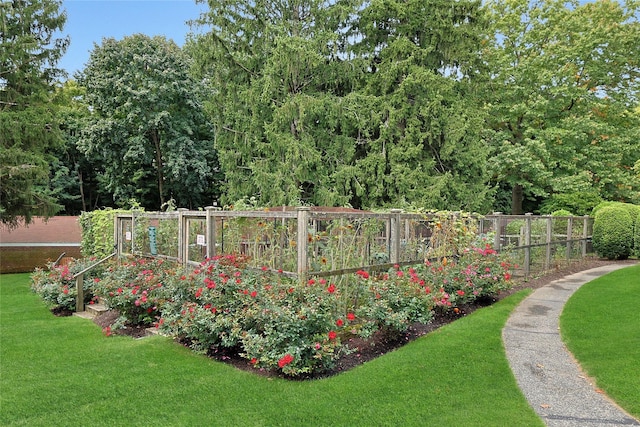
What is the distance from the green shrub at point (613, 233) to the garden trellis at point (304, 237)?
4.84 meters

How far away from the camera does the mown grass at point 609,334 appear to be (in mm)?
3713

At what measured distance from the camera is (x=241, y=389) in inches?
144

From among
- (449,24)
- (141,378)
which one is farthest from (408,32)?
(141,378)

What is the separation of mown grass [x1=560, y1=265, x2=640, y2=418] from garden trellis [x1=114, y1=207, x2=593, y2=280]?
1.89 meters

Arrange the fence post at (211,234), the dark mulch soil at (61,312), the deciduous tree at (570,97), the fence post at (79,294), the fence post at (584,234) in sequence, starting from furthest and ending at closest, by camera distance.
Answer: the deciduous tree at (570,97) → the fence post at (584,234) → the fence post at (79,294) → the dark mulch soil at (61,312) → the fence post at (211,234)

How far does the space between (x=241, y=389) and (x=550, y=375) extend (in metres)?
2.87

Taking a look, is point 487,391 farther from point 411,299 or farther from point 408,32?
point 408,32

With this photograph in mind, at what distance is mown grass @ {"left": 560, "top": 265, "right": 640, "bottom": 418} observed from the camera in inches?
146

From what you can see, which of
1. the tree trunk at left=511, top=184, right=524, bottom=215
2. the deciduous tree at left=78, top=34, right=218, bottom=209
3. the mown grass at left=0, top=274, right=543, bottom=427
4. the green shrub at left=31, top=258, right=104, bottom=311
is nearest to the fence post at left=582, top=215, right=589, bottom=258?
the tree trunk at left=511, top=184, right=524, bottom=215

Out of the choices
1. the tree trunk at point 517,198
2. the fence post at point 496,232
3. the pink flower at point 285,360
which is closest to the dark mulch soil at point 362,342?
the pink flower at point 285,360

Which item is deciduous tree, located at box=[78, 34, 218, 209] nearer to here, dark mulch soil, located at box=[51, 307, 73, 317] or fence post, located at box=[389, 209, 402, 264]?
dark mulch soil, located at box=[51, 307, 73, 317]

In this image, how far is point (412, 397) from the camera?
11.3 feet

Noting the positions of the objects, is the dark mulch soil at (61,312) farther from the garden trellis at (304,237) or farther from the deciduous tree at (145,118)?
the deciduous tree at (145,118)

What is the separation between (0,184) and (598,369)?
14028mm
